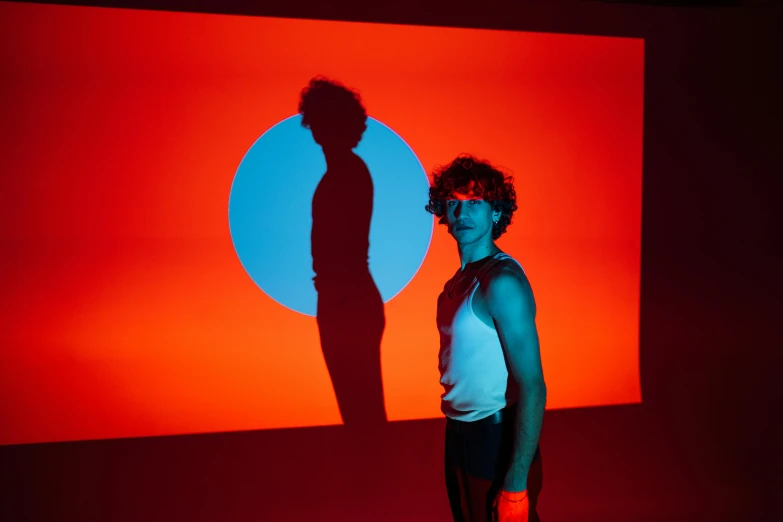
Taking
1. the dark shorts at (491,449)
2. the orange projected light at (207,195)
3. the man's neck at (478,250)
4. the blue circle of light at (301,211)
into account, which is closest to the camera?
the dark shorts at (491,449)

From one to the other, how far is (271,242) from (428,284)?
0.72m

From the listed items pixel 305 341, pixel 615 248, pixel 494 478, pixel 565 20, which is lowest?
pixel 494 478

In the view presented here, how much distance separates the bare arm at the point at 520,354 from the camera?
136cm

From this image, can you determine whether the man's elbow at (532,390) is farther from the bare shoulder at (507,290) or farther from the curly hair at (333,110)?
the curly hair at (333,110)

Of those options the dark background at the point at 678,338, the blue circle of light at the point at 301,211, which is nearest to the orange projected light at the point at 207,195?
the blue circle of light at the point at 301,211

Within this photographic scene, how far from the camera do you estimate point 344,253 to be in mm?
2592

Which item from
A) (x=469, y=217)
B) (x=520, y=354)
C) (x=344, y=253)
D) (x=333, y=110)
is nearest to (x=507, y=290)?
(x=520, y=354)

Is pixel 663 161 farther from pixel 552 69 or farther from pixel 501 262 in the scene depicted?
pixel 501 262

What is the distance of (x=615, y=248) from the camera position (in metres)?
2.83

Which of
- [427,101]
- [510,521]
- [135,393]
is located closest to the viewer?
[510,521]

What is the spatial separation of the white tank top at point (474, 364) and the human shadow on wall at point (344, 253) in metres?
1.14

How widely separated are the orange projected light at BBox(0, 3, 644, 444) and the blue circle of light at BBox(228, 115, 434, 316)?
5 centimetres

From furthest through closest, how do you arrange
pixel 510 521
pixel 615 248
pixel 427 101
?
pixel 615 248 < pixel 427 101 < pixel 510 521

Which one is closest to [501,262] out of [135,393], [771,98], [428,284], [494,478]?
[494,478]
